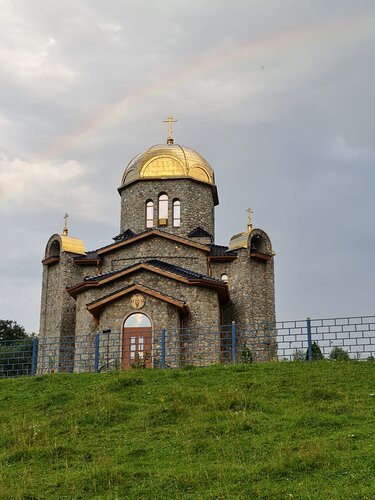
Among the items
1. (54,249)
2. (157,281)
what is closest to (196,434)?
(157,281)

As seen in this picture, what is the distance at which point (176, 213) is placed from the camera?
94.4 ft

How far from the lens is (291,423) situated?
425 inches

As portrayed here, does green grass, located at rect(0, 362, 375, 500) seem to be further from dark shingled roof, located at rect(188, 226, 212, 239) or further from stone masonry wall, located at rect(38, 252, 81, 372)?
dark shingled roof, located at rect(188, 226, 212, 239)

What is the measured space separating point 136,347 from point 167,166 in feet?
35.3

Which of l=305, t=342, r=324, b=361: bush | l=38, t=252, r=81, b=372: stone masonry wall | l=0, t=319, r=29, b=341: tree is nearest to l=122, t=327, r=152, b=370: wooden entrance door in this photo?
l=38, t=252, r=81, b=372: stone masonry wall

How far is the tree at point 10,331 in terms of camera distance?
42.4 m

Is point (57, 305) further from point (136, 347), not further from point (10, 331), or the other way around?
point (10, 331)

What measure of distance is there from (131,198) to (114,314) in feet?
28.7

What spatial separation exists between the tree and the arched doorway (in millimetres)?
22910

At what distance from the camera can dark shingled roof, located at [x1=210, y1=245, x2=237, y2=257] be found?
26000 mm

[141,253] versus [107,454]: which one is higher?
[141,253]

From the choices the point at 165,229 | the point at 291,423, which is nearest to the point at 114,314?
the point at 165,229

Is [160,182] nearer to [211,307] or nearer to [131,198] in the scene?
[131,198]

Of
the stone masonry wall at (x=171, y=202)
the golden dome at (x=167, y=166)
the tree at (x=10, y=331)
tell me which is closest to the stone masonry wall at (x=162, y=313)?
the stone masonry wall at (x=171, y=202)
